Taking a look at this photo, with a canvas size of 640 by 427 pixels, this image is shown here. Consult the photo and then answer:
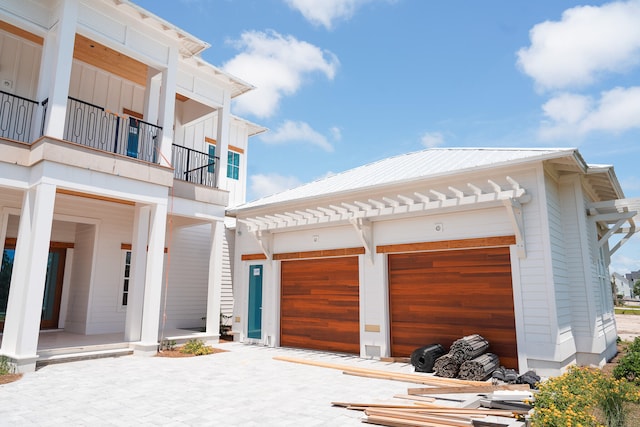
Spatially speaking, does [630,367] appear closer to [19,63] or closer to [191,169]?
[191,169]

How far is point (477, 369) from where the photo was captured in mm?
6781

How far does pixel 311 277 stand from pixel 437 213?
12.7 feet

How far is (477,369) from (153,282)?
7.29 m

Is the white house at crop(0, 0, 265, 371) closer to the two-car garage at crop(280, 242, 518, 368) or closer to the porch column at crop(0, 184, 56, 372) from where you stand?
the porch column at crop(0, 184, 56, 372)

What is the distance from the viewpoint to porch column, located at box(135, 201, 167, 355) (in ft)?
30.6

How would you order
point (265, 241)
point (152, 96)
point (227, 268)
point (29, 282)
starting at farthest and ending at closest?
point (227, 268) < point (265, 241) < point (152, 96) < point (29, 282)

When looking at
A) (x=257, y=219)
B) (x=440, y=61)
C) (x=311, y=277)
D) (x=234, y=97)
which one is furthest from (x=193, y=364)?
(x=440, y=61)

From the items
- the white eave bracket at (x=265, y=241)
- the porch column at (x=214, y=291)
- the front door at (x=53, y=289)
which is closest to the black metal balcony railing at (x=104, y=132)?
the porch column at (x=214, y=291)

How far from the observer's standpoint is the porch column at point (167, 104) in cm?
1010

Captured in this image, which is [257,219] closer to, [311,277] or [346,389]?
[311,277]

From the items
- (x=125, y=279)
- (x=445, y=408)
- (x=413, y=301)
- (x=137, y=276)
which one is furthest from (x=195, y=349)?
(x=445, y=408)

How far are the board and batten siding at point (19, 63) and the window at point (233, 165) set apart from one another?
7118 millimetres

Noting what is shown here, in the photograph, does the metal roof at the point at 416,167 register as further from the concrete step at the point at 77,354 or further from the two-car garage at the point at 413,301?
the concrete step at the point at 77,354

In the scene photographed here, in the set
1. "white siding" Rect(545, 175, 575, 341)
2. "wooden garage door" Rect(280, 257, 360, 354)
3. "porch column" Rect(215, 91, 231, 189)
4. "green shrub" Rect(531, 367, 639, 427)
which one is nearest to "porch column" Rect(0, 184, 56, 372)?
"porch column" Rect(215, 91, 231, 189)
